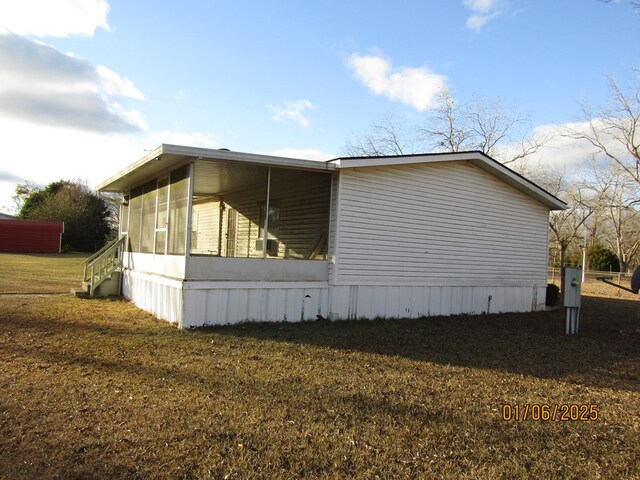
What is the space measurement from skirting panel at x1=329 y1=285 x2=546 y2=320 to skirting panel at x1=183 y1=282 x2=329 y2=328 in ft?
1.35

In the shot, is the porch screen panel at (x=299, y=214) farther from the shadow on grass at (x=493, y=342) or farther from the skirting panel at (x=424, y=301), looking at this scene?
the shadow on grass at (x=493, y=342)

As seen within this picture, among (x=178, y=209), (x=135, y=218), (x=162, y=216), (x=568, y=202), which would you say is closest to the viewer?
(x=178, y=209)

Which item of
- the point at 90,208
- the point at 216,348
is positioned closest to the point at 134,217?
the point at 216,348

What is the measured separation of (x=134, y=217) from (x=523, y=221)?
33.5ft

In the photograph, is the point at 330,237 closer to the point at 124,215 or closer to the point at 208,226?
the point at 208,226

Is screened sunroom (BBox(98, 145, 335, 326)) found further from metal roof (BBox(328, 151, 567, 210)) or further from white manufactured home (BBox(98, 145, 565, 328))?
metal roof (BBox(328, 151, 567, 210))

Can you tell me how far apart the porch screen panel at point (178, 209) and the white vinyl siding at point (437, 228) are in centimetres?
293

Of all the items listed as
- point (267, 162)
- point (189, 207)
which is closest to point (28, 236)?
point (189, 207)

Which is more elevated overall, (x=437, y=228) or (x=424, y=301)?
(x=437, y=228)

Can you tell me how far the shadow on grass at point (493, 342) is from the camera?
21.5 ft

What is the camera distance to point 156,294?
9398 mm

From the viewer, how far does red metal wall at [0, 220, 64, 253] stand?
35844 mm

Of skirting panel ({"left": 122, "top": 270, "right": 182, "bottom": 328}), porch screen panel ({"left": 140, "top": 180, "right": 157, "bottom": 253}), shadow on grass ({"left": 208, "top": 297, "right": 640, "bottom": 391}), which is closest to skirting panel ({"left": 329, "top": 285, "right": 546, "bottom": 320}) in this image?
shadow on grass ({"left": 208, "top": 297, "right": 640, "bottom": 391})
